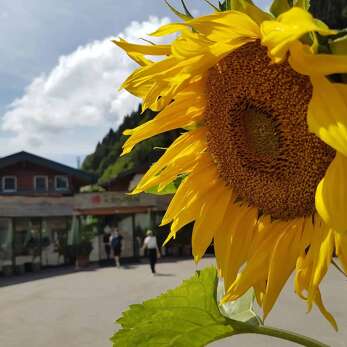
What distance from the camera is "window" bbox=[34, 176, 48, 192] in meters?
23.9

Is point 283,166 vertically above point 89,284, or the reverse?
point 283,166

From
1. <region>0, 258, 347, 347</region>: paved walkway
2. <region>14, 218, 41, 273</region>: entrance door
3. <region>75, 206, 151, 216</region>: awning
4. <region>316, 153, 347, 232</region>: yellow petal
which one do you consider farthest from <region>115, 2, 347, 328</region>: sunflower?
<region>75, 206, 151, 216</region>: awning

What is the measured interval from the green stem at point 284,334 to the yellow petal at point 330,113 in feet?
1.06

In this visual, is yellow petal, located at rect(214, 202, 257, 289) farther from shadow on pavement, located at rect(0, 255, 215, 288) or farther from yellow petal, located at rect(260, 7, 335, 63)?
shadow on pavement, located at rect(0, 255, 215, 288)

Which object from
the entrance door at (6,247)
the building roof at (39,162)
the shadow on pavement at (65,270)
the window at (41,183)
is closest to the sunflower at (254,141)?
the shadow on pavement at (65,270)

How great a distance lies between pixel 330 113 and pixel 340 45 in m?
0.07

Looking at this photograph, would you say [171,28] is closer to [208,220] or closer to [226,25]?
[226,25]

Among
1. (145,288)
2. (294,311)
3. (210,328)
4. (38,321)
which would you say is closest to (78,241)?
(145,288)

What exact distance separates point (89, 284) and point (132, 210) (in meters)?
7.48

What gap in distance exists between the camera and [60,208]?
21.8 meters

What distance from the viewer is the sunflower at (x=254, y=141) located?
1.97 feet

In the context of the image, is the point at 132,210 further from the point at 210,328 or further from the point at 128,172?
the point at 210,328

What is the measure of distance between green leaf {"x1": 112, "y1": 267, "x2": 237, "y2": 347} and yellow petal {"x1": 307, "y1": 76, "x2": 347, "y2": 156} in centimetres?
46

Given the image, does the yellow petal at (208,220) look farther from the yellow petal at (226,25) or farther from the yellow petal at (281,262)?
the yellow petal at (226,25)
